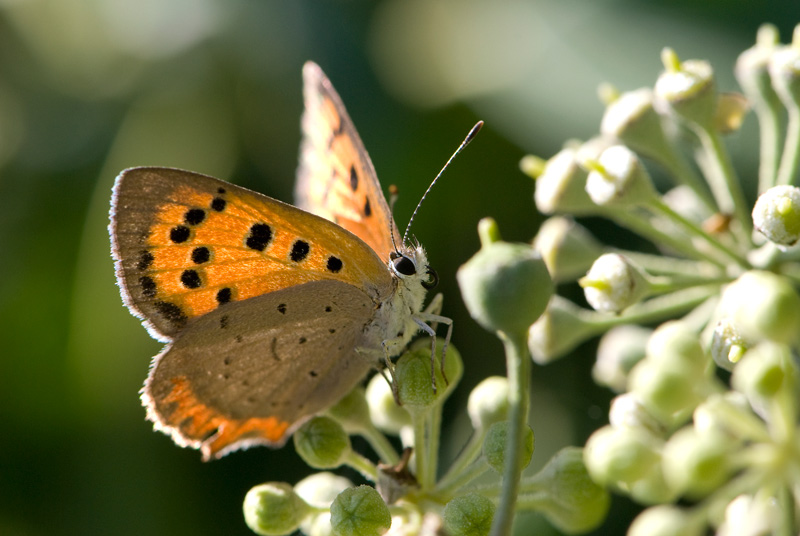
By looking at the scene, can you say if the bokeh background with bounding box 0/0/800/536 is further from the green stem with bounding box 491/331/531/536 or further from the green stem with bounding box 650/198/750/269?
the green stem with bounding box 491/331/531/536

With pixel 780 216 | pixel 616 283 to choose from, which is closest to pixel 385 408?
pixel 616 283

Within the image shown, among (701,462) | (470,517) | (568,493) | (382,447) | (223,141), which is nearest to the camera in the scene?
(701,462)

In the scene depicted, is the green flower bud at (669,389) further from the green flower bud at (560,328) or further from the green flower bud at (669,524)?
the green flower bud at (560,328)

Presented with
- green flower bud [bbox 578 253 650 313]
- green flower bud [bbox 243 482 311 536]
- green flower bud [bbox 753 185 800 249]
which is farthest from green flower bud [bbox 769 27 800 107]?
green flower bud [bbox 243 482 311 536]

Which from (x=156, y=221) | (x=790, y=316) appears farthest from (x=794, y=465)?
(x=156, y=221)

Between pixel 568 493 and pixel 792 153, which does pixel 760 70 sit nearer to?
pixel 792 153

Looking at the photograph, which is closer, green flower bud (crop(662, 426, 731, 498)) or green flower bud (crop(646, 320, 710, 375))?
green flower bud (crop(662, 426, 731, 498))
